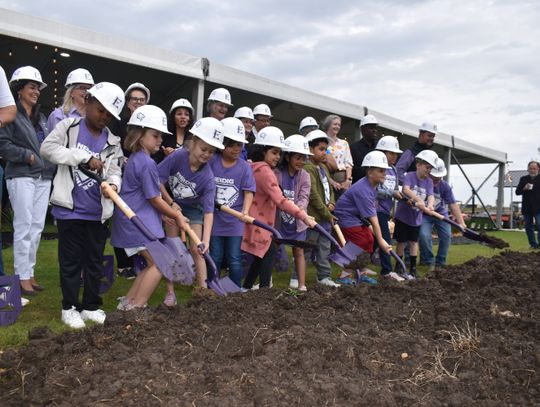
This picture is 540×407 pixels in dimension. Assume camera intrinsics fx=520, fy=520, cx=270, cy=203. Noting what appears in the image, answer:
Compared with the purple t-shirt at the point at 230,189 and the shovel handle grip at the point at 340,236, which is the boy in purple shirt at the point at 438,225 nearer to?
the shovel handle grip at the point at 340,236

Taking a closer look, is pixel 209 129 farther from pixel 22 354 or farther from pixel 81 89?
pixel 22 354

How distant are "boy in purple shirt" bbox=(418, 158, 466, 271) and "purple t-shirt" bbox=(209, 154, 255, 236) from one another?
10.5ft

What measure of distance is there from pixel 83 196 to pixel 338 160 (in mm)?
3584

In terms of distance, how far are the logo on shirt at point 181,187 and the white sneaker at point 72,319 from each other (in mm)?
1276

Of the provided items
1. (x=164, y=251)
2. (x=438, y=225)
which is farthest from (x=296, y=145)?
(x=438, y=225)

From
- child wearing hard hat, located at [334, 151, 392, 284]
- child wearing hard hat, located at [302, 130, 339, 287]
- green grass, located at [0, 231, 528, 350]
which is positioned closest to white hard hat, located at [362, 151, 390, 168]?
child wearing hard hat, located at [334, 151, 392, 284]

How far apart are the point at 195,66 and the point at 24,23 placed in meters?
2.44

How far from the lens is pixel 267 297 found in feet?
12.3

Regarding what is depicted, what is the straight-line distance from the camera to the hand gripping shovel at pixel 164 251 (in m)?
3.49

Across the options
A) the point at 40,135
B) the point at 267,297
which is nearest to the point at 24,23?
the point at 40,135

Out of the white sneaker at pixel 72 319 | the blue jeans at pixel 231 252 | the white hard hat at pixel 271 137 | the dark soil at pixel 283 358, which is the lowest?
the white sneaker at pixel 72 319

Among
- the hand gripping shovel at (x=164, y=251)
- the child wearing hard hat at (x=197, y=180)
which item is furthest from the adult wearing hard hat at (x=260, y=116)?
the hand gripping shovel at (x=164, y=251)

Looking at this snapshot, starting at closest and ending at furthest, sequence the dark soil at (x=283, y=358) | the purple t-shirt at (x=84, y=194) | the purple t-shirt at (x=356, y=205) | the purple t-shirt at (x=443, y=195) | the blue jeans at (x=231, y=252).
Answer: the dark soil at (x=283, y=358) < the purple t-shirt at (x=84, y=194) < the blue jeans at (x=231, y=252) < the purple t-shirt at (x=356, y=205) < the purple t-shirt at (x=443, y=195)

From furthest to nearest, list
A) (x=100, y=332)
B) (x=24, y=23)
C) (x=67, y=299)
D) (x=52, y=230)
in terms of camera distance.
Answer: (x=52, y=230) → (x=24, y=23) → (x=67, y=299) → (x=100, y=332)
